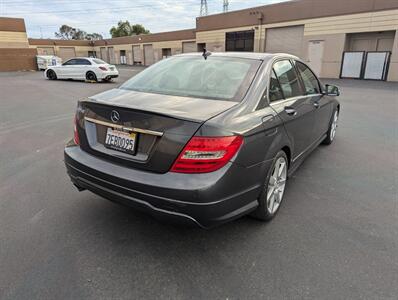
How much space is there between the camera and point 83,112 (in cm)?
270

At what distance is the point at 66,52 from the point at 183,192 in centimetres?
6353

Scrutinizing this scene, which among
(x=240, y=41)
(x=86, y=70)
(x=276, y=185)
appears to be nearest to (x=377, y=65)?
(x=240, y=41)

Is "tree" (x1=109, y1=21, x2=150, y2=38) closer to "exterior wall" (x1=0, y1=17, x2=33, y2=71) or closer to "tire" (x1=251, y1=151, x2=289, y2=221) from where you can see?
"exterior wall" (x1=0, y1=17, x2=33, y2=71)

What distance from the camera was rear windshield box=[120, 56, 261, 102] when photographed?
8.77 ft

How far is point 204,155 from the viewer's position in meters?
2.08

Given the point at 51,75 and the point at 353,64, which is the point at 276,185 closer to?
the point at 51,75

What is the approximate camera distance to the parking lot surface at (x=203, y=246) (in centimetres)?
209

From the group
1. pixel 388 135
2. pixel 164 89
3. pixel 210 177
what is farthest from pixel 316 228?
pixel 388 135

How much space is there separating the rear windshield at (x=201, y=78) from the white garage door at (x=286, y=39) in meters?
24.0

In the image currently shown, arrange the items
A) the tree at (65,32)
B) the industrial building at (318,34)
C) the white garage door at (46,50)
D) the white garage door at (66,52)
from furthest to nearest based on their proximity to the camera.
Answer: the tree at (65,32) → the white garage door at (66,52) → the white garage door at (46,50) → the industrial building at (318,34)

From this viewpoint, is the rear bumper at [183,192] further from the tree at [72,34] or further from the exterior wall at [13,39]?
the tree at [72,34]

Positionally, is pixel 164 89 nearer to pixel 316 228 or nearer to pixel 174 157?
pixel 174 157

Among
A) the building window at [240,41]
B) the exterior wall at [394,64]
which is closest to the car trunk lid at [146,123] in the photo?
the exterior wall at [394,64]

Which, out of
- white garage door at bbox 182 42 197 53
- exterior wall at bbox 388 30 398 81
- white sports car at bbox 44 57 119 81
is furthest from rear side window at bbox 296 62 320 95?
white garage door at bbox 182 42 197 53
